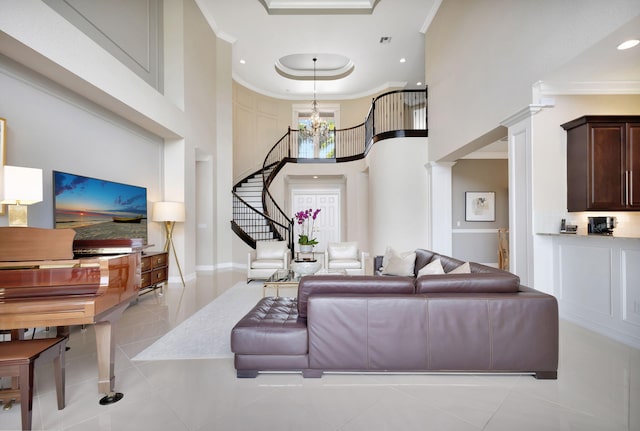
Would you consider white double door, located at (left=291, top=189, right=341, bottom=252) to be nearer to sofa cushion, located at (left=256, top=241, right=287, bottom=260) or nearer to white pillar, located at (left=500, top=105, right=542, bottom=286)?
sofa cushion, located at (left=256, top=241, right=287, bottom=260)

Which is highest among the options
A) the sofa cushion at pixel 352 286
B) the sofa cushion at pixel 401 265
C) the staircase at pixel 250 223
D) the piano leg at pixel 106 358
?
the staircase at pixel 250 223

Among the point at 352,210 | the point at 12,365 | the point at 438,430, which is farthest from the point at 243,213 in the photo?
the point at 438,430

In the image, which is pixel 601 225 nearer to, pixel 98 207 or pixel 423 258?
pixel 423 258

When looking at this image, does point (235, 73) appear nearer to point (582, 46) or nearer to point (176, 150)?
point (176, 150)

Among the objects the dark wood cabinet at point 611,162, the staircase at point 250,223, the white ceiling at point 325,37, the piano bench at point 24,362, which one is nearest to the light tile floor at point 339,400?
the piano bench at point 24,362

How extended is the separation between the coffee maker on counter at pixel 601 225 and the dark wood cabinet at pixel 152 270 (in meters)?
5.88

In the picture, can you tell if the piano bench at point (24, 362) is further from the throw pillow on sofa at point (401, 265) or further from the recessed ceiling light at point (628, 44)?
the recessed ceiling light at point (628, 44)

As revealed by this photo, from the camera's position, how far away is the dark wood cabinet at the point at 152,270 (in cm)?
429

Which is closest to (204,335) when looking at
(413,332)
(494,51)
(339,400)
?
(339,400)

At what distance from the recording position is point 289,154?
10031mm

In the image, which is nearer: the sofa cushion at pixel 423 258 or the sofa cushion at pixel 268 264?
the sofa cushion at pixel 423 258

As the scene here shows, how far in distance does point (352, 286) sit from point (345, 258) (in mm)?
3584

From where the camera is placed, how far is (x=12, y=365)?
154 centimetres

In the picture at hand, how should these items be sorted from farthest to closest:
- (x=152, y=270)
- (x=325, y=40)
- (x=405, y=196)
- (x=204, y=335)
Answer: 1. (x=325, y=40)
2. (x=405, y=196)
3. (x=152, y=270)
4. (x=204, y=335)
